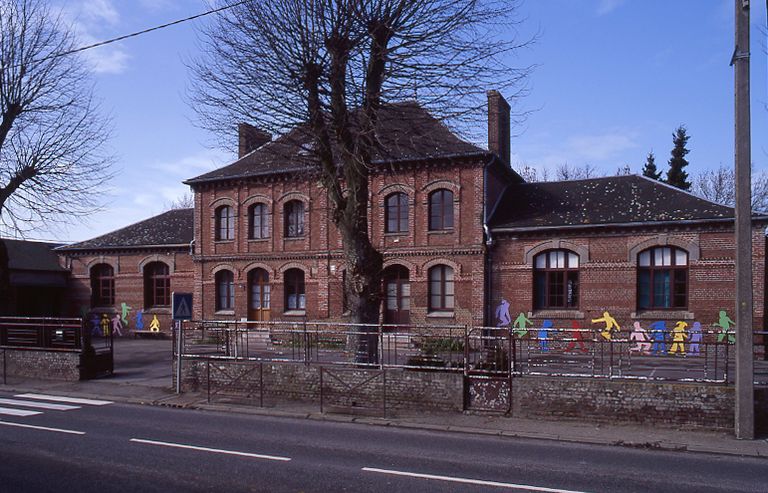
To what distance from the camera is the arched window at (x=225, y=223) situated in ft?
92.0

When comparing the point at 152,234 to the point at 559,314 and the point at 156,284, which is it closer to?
the point at 156,284

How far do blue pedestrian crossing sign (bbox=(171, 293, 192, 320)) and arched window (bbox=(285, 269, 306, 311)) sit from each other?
38.3ft

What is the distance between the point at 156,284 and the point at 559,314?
19.3 meters

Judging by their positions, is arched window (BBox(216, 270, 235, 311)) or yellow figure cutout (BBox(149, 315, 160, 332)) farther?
yellow figure cutout (BBox(149, 315, 160, 332))

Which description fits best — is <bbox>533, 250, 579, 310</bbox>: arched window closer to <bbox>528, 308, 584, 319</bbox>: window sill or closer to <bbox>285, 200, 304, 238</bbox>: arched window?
<bbox>528, 308, 584, 319</bbox>: window sill

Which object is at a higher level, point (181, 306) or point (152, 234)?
point (152, 234)

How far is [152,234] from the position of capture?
103 feet

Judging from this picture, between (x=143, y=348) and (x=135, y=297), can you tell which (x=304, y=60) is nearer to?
(x=143, y=348)

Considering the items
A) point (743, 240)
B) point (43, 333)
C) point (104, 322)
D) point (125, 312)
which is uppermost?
point (743, 240)

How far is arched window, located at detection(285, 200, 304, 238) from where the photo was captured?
26641 millimetres

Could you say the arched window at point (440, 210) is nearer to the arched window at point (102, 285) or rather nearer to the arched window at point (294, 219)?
the arched window at point (294, 219)

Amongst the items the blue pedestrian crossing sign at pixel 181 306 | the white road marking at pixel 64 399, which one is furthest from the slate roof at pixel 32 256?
the blue pedestrian crossing sign at pixel 181 306

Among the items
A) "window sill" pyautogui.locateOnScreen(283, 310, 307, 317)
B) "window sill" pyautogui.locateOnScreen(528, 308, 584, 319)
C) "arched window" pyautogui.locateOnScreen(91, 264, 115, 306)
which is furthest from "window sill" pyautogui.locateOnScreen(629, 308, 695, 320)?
"arched window" pyautogui.locateOnScreen(91, 264, 115, 306)

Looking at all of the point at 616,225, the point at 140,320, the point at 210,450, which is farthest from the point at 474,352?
the point at 140,320
